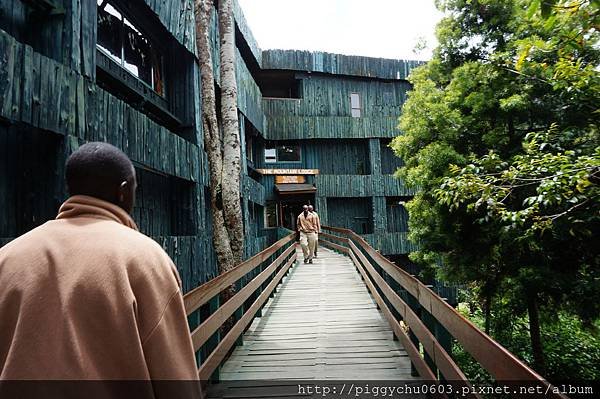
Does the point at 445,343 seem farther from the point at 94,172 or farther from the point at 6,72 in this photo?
the point at 6,72

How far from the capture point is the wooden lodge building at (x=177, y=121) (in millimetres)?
6195

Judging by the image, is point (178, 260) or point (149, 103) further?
point (149, 103)

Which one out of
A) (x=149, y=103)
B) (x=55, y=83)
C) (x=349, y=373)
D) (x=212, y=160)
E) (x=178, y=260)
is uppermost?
(x=149, y=103)

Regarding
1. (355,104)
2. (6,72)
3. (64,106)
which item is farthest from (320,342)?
(355,104)

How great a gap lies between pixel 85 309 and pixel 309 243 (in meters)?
12.8

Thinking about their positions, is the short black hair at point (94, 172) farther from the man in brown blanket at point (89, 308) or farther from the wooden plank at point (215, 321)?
the wooden plank at point (215, 321)

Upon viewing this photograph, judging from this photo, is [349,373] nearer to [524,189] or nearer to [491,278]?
[524,189]

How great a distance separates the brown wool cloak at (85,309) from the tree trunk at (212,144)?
20.5ft

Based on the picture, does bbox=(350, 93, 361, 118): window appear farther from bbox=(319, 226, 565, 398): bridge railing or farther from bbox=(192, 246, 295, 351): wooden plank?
bbox=(319, 226, 565, 398): bridge railing

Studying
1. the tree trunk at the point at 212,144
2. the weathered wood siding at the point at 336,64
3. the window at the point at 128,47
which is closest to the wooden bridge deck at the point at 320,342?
the tree trunk at the point at 212,144

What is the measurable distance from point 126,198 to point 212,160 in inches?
264

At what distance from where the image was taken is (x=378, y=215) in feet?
84.1

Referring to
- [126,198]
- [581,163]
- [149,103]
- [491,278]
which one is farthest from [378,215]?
[126,198]

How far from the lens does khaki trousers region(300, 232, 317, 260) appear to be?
45.3ft
